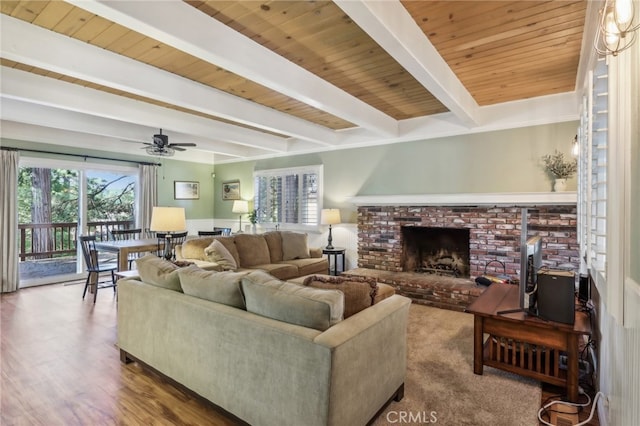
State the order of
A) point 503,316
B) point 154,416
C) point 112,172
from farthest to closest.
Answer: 1. point 112,172
2. point 503,316
3. point 154,416

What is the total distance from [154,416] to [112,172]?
5.67 metres

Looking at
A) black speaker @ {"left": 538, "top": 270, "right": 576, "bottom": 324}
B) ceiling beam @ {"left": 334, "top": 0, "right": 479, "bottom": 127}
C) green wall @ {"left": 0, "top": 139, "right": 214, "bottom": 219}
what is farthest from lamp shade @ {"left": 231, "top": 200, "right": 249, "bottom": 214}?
black speaker @ {"left": 538, "top": 270, "right": 576, "bottom": 324}

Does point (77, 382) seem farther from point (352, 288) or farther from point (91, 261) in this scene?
point (91, 261)

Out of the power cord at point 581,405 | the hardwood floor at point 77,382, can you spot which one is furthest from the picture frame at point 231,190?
the power cord at point 581,405

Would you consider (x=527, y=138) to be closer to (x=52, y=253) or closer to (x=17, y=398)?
(x=17, y=398)

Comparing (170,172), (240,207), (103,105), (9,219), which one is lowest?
(9,219)

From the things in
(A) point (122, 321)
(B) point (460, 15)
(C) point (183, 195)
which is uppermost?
(B) point (460, 15)

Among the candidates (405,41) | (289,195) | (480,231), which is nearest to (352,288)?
(405,41)

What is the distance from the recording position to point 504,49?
294 centimetres

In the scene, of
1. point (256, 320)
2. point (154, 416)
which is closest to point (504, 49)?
point (256, 320)

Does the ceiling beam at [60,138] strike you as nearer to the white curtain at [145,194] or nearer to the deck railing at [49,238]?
the white curtain at [145,194]

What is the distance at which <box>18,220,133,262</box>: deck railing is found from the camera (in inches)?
213

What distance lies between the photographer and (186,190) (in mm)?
7598

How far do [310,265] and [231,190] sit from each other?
11.9ft
